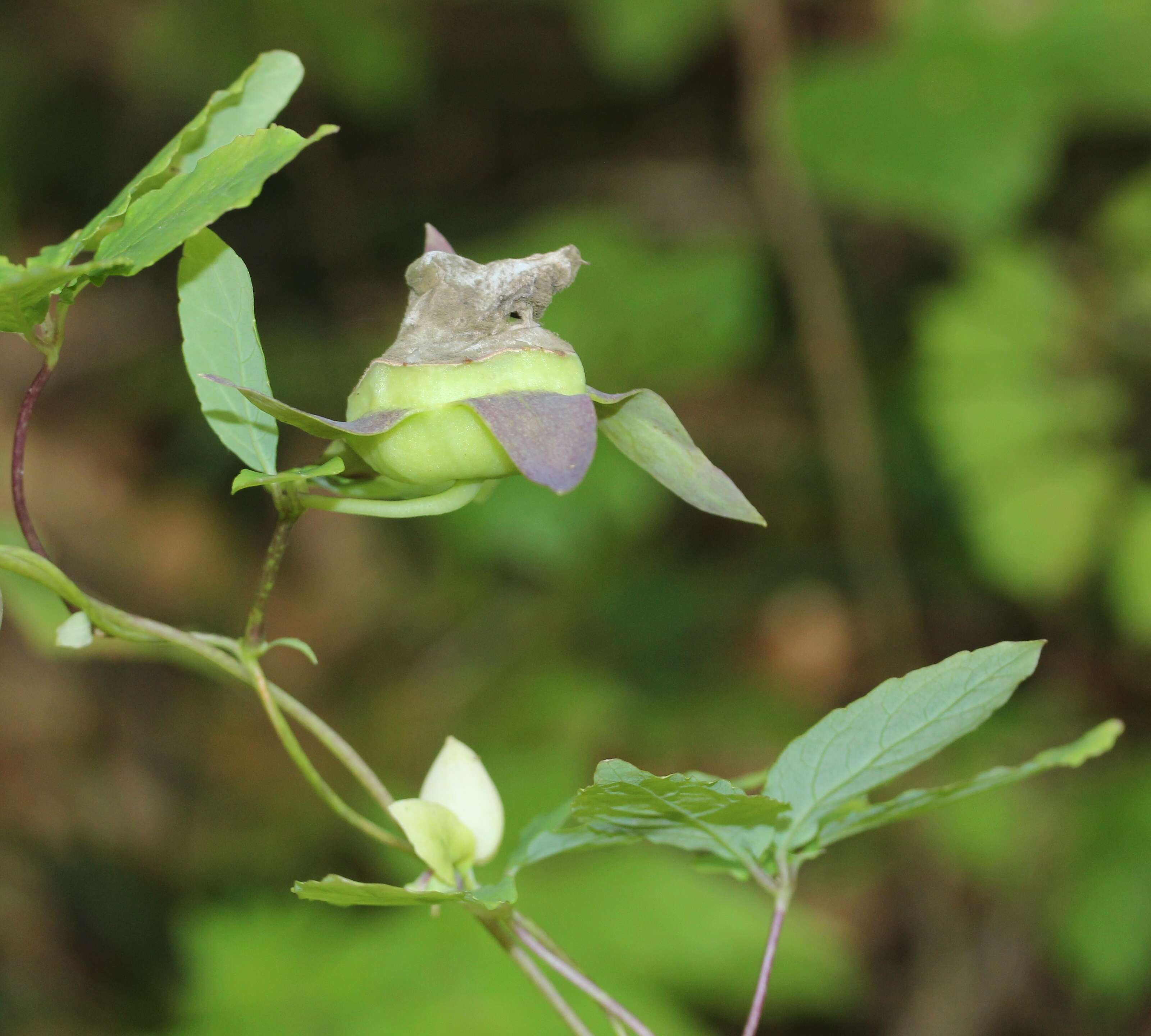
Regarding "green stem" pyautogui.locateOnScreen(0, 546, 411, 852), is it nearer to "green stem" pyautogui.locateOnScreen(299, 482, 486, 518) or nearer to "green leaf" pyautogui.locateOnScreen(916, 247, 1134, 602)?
"green stem" pyautogui.locateOnScreen(299, 482, 486, 518)

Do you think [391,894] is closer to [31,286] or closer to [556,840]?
[556,840]

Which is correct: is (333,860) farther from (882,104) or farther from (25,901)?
(882,104)

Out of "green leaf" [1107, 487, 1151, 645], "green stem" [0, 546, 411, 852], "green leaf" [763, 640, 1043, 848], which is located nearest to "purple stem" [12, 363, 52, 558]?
"green stem" [0, 546, 411, 852]

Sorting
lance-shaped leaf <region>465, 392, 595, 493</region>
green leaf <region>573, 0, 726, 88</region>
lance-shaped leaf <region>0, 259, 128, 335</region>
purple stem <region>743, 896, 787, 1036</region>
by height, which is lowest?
purple stem <region>743, 896, 787, 1036</region>

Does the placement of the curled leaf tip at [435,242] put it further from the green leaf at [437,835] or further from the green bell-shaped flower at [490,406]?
the green leaf at [437,835]

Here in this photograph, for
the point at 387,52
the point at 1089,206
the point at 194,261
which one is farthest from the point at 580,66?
the point at 194,261

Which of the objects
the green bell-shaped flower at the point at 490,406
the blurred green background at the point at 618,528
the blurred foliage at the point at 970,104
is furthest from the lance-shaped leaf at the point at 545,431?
the blurred foliage at the point at 970,104
